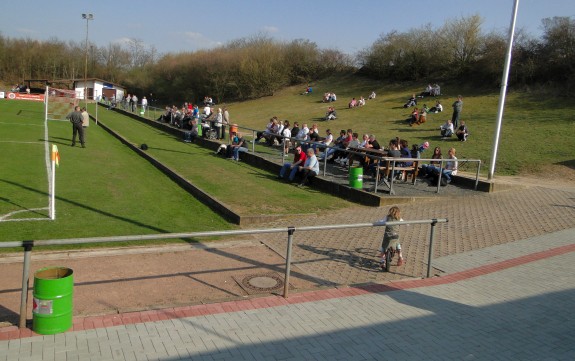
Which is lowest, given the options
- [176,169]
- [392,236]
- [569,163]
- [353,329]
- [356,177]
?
[353,329]

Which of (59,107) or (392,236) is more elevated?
(59,107)

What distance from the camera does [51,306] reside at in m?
5.27

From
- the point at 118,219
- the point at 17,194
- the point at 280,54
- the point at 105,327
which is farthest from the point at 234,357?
the point at 280,54

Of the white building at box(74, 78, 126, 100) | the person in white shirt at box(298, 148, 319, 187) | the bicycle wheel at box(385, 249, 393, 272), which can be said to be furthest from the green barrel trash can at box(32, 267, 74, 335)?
the white building at box(74, 78, 126, 100)

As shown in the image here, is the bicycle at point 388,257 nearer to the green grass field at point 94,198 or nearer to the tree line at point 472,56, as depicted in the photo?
the green grass field at point 94,198

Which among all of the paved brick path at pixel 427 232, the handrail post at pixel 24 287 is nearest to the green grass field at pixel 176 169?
the paved brick path at pixel 427 232

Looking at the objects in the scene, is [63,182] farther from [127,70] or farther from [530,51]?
[127,70]

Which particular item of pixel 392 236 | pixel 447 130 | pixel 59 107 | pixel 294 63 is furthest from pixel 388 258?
pixel 294 63

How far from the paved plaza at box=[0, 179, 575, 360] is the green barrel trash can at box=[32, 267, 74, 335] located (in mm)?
109

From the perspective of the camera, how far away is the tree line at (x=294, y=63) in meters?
36.0

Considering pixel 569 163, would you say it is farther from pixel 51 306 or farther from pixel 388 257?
pixel 51 306

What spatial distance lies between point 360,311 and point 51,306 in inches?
150

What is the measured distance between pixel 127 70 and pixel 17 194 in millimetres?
93594

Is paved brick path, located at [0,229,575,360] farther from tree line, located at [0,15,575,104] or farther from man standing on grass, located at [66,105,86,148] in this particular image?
tree line, located at [0,15,575,104]
